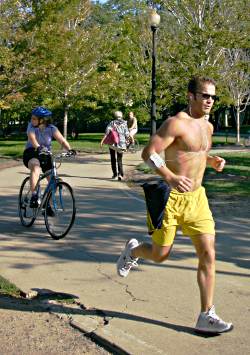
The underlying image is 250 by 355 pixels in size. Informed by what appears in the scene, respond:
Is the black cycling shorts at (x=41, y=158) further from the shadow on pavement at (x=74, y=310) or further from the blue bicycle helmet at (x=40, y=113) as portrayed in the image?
the shadow on pavement at (x=74, y=310)

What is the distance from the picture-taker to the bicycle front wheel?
321 inches

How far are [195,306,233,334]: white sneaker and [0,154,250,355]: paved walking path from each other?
0.17 feet

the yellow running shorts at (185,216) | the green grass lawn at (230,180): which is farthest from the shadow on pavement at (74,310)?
the green grass lawn at (230,180)

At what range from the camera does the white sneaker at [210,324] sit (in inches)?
178

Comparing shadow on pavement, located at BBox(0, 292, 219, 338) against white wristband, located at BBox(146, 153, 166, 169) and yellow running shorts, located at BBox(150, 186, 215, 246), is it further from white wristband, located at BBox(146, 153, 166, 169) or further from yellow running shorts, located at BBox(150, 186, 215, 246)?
white wristband, located at BBox(146, 153, 166, 169)

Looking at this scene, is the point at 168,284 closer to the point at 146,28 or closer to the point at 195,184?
the point at 195,184

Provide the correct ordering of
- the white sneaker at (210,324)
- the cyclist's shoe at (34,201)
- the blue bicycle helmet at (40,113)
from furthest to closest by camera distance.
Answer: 1. the cyclist's shoe at (34,201)
2. the blue bicycle helmet at (40,113)
3. the white sneaker at (210,324)

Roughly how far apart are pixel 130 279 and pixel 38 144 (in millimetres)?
3238

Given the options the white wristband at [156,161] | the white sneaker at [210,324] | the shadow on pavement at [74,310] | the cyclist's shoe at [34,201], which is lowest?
the shadow on pavement at [74,310]

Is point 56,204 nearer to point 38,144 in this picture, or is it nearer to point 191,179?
point 38,144

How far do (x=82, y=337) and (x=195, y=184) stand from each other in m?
1.43

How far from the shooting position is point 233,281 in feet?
19.7

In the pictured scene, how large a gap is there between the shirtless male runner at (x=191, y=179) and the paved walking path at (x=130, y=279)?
0.34m

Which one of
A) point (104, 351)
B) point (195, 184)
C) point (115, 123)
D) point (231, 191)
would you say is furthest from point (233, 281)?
point (115, 123)
